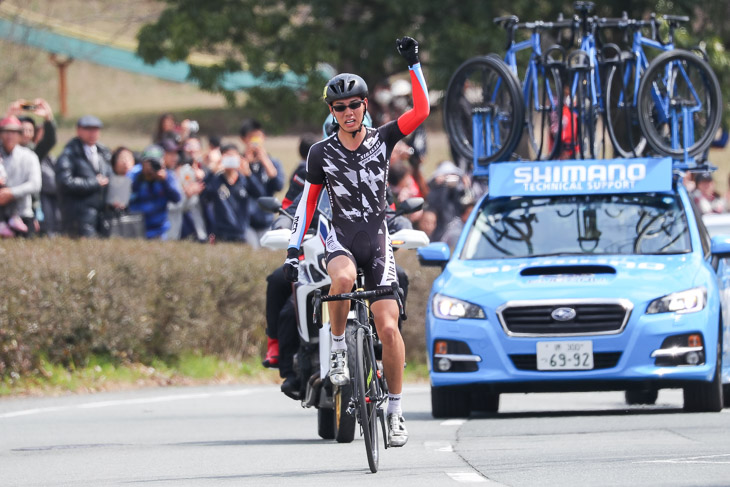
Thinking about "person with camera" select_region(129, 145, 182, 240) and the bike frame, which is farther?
"person with camera" select_region(129, 145, 182, 240)

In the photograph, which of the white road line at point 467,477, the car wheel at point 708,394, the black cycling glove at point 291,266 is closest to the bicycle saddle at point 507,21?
the car wheel at point 708,394

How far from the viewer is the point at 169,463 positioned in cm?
1023

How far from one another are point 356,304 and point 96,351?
22.6 ft

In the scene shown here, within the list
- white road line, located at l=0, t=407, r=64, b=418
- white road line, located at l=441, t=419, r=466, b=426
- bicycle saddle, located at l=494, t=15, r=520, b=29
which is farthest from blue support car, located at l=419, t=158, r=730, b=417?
white road line, located at l=0, t=407, r=64, b=418

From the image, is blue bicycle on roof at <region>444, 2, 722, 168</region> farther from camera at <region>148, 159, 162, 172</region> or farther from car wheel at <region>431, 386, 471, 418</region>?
camera at <region>148, 159, 162, 172</region>

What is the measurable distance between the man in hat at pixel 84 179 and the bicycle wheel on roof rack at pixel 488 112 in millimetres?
4852

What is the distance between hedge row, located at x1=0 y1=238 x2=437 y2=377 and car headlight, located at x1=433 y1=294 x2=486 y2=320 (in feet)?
13.4

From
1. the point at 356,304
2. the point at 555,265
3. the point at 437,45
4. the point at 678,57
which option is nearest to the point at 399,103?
the point at 437,45

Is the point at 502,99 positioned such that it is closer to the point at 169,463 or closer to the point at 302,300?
the point at 302,300

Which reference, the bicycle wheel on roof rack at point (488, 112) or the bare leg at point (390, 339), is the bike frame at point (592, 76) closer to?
the bicycle wheel on roof rack at point (488, 112)

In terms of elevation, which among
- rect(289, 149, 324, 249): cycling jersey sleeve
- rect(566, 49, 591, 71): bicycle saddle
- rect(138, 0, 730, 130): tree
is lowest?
rect(289, 149, 324, 249): cycling jersey sleeve

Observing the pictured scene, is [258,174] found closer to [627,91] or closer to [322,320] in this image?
[627,91]

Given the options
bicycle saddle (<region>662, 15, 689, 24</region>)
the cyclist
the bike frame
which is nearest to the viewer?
the cyclist

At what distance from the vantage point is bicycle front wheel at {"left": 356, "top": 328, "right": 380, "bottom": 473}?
9328 millimetres
